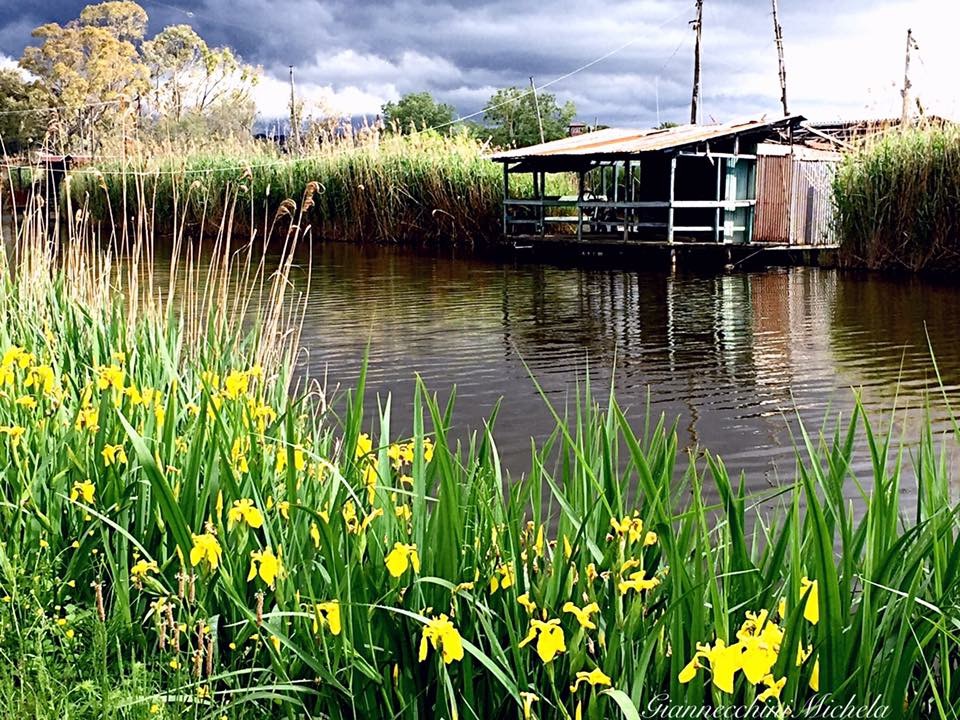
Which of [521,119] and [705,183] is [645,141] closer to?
[705,183]

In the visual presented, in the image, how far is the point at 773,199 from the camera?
871 inches

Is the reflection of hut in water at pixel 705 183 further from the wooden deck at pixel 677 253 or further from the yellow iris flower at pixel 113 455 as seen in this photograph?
the yellow iris flower at pixel 113 455

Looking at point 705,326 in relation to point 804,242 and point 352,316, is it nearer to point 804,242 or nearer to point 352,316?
point 352,316

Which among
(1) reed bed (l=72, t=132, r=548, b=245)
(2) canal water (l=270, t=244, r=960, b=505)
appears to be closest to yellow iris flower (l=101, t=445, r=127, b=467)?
(2) canal water (l=270, t=244, r=960, b=505)

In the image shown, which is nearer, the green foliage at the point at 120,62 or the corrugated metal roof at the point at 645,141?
the corrugated metal roof at the point at 645,141

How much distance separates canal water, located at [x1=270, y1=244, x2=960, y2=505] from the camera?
7.84m

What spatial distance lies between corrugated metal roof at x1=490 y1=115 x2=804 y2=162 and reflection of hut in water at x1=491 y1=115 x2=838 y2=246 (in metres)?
0.02

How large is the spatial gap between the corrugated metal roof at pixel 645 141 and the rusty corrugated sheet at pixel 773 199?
2.66ft

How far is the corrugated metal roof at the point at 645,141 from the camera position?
21.1 meters

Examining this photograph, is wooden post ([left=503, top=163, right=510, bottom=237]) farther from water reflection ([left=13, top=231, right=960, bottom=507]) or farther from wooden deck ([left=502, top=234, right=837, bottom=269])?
water reflection ([left=13, top=231, right=960, bottom=507])

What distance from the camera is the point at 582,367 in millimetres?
10078

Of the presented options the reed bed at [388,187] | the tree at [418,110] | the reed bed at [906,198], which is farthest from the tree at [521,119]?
the reed bed at [906,198]

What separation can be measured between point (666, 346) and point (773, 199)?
11.9 metres

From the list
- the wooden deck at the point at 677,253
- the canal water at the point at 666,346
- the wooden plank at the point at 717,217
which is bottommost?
the canal water at the point at 666,346
